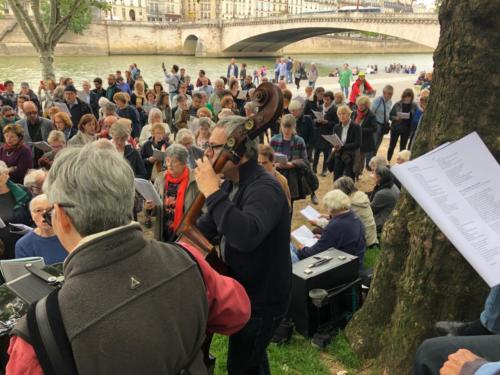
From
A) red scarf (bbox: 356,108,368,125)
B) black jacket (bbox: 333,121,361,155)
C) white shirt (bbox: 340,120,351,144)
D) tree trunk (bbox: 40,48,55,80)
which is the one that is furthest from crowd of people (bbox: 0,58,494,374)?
tree trunk (bbox: 40,48,55,80)

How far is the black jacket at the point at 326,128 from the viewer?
8664mm

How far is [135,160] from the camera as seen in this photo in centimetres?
592

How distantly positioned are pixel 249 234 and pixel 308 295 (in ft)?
5.07

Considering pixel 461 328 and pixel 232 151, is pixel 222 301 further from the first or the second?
pixel 461 328

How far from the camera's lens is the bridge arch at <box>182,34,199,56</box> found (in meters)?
54.9

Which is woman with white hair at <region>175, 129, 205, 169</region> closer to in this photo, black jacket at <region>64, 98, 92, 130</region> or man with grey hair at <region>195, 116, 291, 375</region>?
→ man with grey hair at <region>195, 116, 291, 375</region>

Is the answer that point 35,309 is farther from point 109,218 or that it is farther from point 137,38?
→ point 137,38

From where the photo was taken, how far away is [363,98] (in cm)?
783

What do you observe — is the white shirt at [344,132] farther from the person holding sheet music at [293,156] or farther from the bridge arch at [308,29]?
the bridge arch at [308,29]

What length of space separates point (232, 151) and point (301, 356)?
194 centimetres

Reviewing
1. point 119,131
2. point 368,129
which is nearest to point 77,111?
point 119,131

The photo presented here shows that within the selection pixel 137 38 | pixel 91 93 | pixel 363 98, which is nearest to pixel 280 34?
pixel 137 38

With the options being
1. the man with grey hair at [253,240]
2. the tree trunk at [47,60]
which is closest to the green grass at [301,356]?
the man with grey hair at [253,240]

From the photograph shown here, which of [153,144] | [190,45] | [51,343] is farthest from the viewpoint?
[190,45]
